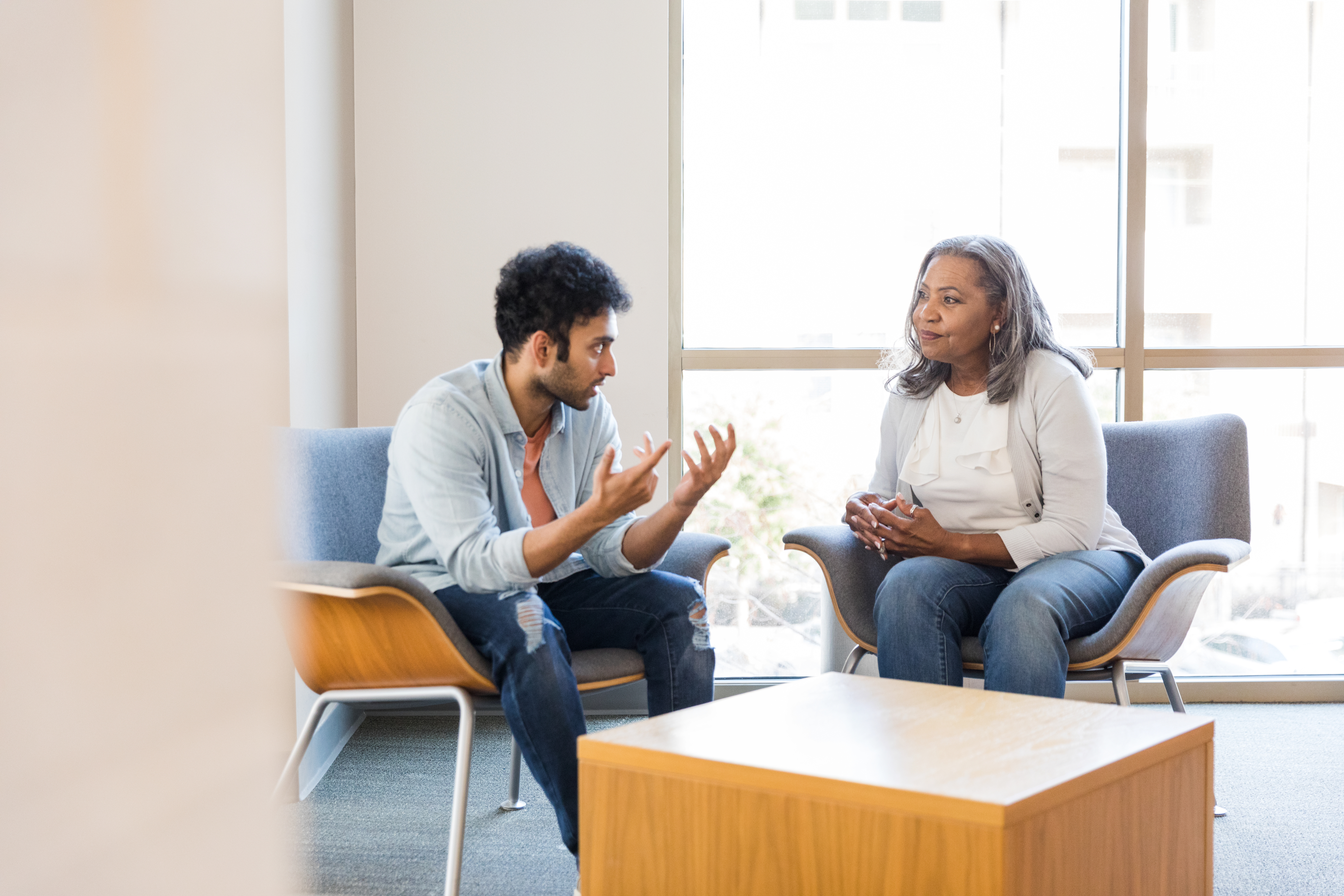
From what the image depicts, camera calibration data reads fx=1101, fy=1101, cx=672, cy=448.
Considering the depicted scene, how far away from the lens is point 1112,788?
127 centimetres

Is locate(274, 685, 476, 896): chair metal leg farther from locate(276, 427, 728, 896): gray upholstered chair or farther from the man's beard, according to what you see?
the man's beard

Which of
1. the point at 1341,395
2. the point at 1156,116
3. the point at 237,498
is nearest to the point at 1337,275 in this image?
the point at 1341,395

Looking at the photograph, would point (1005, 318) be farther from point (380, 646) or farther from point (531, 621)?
point (380, 646)

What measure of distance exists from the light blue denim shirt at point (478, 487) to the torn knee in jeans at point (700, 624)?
0.41ft

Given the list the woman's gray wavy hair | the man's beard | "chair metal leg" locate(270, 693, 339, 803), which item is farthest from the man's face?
"chair metal leg" locate(270, 693, 339, 803)

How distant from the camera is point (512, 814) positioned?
2.28 m

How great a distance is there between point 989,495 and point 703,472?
2.35 feet

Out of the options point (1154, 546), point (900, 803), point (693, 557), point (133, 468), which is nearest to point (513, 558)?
point (693, 557)

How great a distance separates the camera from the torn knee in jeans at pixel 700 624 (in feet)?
6.24

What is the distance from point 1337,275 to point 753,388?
1.73 meters

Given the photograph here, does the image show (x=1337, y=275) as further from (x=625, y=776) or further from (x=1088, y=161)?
(x=625, y=776)

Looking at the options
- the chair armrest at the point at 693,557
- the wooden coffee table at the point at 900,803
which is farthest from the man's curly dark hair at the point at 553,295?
the wooden coffee table at the point at 900,803

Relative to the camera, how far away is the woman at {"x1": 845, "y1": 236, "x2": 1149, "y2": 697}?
79.6 inches

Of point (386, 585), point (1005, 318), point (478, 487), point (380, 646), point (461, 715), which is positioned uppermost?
point (1005, 318)
